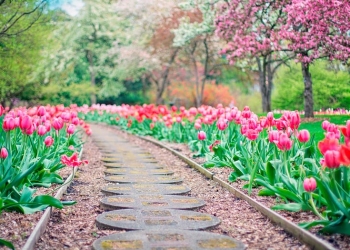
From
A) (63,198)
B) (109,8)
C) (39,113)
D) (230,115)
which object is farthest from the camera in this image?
(109,8)

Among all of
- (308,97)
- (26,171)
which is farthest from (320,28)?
(26,171)

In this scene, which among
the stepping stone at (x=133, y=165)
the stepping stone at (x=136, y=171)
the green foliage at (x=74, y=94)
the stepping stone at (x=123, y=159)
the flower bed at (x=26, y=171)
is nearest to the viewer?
the flower bed at (x=26, y=171)

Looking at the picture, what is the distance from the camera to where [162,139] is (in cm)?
1597

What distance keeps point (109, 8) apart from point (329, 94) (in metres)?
22.2

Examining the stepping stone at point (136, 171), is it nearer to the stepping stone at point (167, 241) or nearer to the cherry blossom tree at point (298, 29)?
the stepping stone at point (167, 241)

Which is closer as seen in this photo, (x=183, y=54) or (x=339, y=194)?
(x=339, y=194)

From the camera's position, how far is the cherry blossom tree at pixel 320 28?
Answer: 13.0 meters

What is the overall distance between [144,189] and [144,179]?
1.01m

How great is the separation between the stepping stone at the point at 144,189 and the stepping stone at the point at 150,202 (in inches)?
13.8

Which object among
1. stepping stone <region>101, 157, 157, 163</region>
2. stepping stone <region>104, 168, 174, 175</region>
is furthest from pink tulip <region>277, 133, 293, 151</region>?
stepping stone <region>101, 157, 157, 163</region>

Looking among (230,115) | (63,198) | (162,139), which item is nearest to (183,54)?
(162,139)

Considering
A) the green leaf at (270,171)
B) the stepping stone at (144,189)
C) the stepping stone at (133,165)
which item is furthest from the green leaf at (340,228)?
the stepping stone at (133,165)

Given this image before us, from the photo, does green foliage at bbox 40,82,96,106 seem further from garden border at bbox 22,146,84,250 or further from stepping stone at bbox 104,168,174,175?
garden border at bbox 22,146,84,250

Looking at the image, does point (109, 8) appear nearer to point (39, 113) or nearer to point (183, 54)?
point (183, 54)
